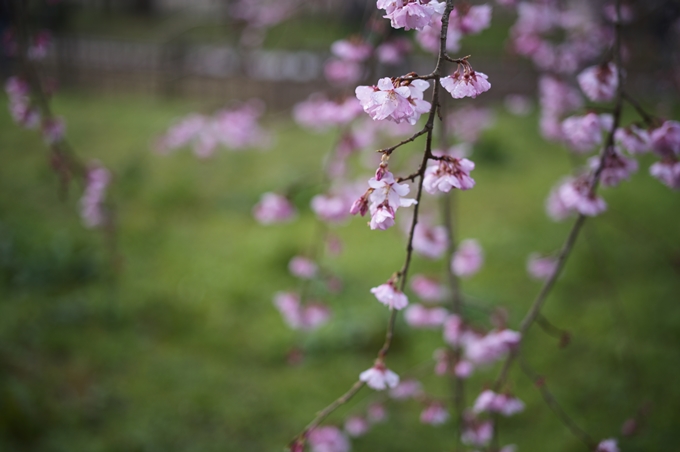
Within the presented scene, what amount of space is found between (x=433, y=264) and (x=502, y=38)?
32.5 ft

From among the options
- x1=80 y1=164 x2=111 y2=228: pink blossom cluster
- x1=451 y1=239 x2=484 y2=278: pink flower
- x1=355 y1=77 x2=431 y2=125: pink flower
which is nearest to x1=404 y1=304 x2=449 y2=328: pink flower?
x1=451 y1=239 x2=484 y2=278: pink flower

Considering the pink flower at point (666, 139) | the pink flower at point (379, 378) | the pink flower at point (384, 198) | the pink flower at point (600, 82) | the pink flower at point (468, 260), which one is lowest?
the pink flower at point (379, 378)

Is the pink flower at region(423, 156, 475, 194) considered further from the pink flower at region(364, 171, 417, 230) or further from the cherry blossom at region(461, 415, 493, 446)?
the cherry blossom at region(461, 415, 493, 446)

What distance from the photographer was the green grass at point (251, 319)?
209 centimetres

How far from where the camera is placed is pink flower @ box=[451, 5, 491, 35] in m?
1.20

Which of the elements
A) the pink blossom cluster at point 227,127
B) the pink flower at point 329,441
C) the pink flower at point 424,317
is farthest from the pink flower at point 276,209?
the pink blossom cluster at point 227,127

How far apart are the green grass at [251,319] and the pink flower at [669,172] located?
75cm

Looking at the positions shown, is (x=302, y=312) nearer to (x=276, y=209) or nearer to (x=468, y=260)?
(x=276, y=209)

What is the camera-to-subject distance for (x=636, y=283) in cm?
299

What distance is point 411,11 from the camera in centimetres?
73

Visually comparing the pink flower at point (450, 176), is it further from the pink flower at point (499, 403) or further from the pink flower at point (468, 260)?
the pink flower at point (468, 260)

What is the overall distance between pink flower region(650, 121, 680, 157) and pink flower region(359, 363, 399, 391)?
752 mm

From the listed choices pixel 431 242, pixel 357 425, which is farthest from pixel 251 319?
pixel 431 242

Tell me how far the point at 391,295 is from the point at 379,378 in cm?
17
